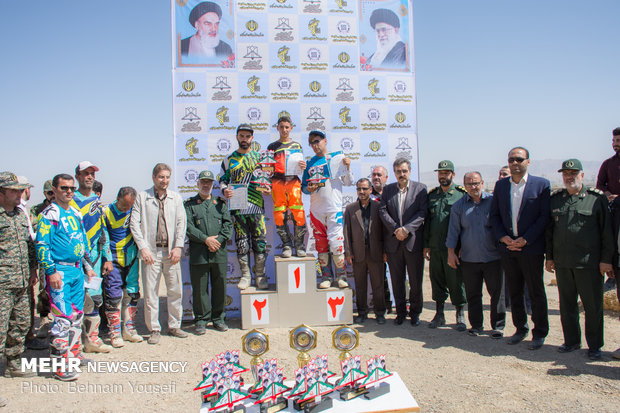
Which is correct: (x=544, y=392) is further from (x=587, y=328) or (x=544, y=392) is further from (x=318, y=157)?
(x=318, y=157)

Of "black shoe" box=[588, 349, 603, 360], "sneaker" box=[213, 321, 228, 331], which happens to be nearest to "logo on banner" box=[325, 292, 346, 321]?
"sneaker" box=[213, 321, 228, 331]

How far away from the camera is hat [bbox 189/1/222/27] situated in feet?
21.7

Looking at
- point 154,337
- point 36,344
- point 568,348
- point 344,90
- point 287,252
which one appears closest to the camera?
point 568,348

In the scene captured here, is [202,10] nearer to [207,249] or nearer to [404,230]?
[207,249]

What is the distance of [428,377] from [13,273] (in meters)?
4.26

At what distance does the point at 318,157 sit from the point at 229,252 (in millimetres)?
2042

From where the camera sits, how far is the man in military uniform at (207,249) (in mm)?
5781

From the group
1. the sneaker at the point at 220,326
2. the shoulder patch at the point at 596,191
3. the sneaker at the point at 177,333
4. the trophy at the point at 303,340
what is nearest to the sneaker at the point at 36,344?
the sneaker at the point at 177,333

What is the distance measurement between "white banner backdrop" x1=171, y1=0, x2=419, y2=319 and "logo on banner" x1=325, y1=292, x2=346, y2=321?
1133 millimetres

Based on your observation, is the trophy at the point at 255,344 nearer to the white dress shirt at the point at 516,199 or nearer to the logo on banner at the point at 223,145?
the white dress shirt at the point at 516,199

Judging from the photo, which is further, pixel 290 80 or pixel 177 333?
pixel 290 80

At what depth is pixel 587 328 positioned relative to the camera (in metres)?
4.58

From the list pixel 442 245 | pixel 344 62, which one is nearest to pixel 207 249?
pixel 442 245

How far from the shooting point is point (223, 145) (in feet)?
21.7
